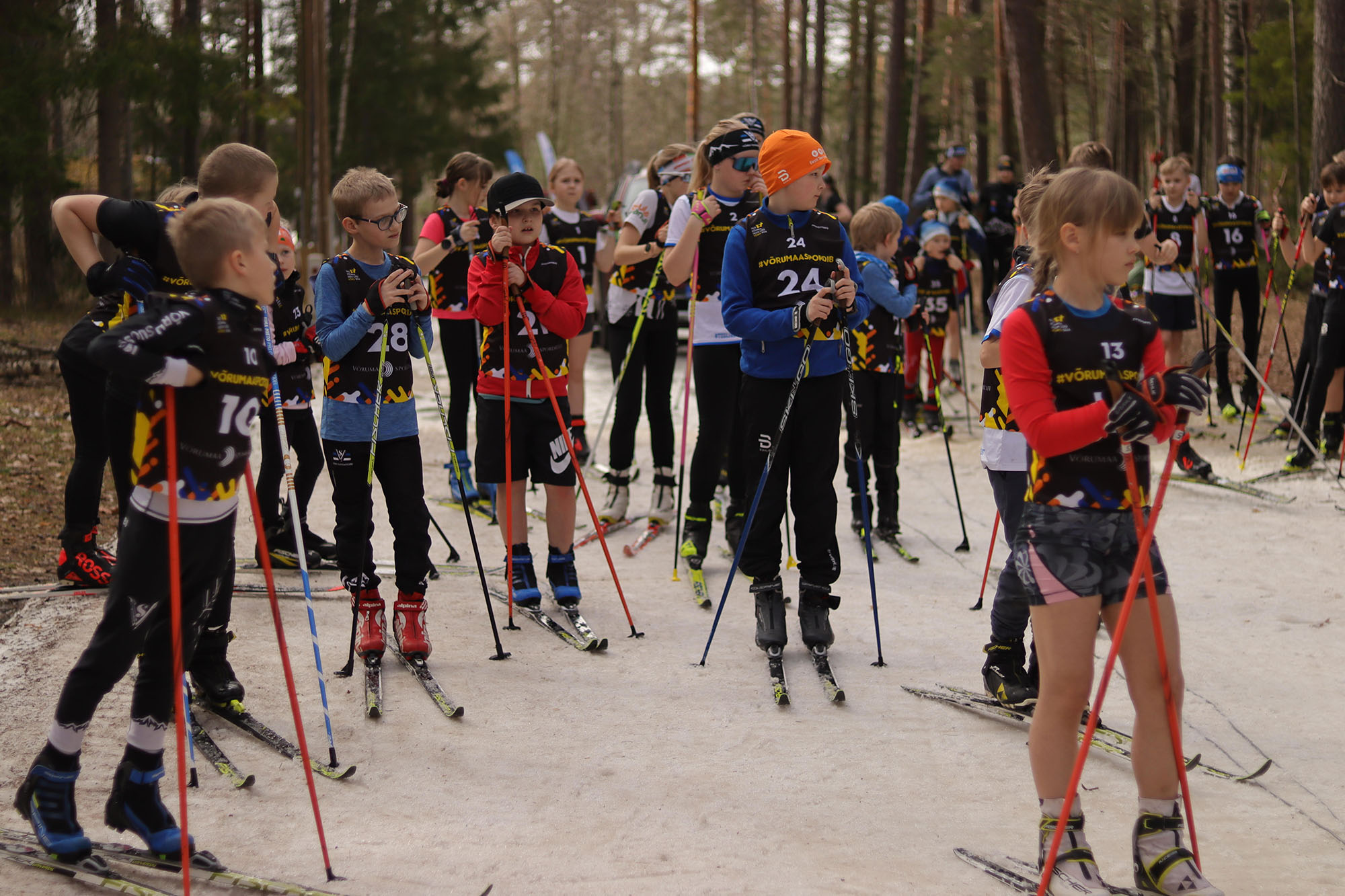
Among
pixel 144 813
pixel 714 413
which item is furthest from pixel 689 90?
pixel 144 813

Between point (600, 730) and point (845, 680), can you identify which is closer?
point (600, 730)

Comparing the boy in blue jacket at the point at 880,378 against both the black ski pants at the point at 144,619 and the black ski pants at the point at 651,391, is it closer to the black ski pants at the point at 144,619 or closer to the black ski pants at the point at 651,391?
the black ski pants at the point at 651,391

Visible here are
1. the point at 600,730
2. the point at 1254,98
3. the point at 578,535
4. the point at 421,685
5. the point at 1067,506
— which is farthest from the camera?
the point at 1254,98

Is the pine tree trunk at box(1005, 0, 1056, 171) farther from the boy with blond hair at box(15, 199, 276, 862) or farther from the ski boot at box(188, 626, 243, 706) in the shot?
the boy with blond hair at box(15, 199, 276, 862)

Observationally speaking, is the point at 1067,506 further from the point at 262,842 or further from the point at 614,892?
the point at 262,842

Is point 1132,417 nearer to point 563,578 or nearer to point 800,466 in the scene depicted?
point 800,466

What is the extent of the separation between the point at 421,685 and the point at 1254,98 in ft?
62.1

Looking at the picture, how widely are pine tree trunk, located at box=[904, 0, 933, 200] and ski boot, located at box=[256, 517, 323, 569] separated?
63.5 feet

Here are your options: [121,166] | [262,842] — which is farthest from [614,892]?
[121,166]

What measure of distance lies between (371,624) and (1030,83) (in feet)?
39.0

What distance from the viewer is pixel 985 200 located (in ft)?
50.6

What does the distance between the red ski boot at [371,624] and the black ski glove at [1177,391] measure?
3.07 m

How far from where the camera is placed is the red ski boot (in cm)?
462

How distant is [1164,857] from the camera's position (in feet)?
9.45
